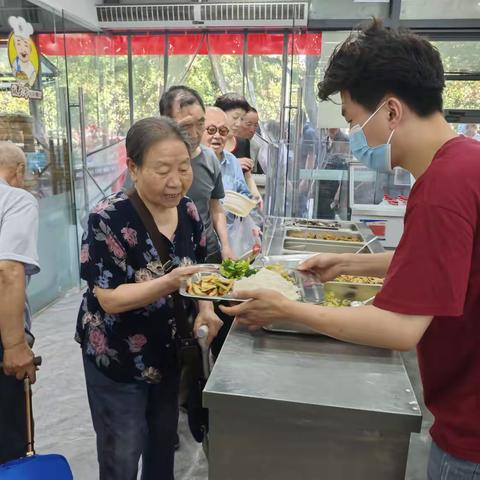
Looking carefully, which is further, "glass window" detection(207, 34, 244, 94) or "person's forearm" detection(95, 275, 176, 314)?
"glass window" detection(207, 34, 244, 94)

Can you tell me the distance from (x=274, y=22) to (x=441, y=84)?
4.08 m

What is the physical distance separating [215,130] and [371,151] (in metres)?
1.59

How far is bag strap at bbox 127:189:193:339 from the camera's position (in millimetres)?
1292

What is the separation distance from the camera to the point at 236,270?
1.36m

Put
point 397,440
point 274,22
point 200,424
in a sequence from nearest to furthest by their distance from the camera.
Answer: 1. point 397,440
2. point 200,424
3. point 274,22

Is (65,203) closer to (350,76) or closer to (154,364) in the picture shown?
(154,364)

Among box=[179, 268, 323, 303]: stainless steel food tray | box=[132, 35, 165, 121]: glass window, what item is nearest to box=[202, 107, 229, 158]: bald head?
box=[179, 268, 323, 303]: stainless steel food tray

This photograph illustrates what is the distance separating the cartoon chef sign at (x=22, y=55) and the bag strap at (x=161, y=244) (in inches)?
96.3

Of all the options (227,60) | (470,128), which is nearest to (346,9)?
(227,60)

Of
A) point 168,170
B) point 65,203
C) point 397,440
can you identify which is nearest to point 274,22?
point 65,203

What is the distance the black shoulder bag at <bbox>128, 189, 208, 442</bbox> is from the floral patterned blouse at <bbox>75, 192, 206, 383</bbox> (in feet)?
0.05

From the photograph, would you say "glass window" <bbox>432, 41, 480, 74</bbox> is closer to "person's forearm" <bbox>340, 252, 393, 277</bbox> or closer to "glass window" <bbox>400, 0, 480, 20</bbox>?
"glass window" <bbox>400, 0, 480, 20</bbox>

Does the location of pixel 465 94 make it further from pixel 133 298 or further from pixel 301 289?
pixel 133 298

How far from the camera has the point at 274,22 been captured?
451cm
